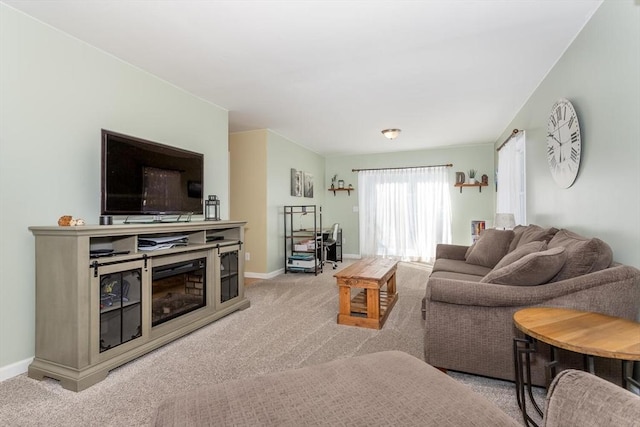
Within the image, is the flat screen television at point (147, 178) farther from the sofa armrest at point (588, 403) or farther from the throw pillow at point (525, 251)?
the throw pillow at point (525, 251)

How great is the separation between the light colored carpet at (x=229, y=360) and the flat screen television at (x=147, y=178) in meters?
1.15

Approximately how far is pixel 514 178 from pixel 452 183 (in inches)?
86.7

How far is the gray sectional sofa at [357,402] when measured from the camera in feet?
2.19

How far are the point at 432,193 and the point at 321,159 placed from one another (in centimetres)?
256

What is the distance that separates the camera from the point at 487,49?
2527 millimetres

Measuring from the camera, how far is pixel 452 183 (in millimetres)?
6312

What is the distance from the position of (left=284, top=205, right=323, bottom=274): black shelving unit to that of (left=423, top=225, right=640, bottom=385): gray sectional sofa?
Answer: 3241 mm

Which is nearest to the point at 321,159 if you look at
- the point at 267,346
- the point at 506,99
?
the point at 506,99

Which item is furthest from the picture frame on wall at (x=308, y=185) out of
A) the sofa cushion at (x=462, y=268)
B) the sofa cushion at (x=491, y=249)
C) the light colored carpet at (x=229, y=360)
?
the sofa cushion at (x=491, y=249)

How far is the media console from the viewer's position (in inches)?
73.4

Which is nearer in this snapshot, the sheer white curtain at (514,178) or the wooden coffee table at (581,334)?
the wooden coffee table at (581,334)

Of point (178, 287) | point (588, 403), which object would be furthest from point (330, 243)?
point (588, 403)

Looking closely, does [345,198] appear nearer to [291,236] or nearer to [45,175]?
[291,236]

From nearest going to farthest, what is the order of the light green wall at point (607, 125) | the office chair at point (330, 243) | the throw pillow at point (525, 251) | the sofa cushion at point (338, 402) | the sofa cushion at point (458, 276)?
the sofa cushion at point (338, 402) → the light green wall at point (607, 125) → the throw pillow at point (525, 251) → the sofa cushion at point (458, 276) → the office chair at point (330, 243)
